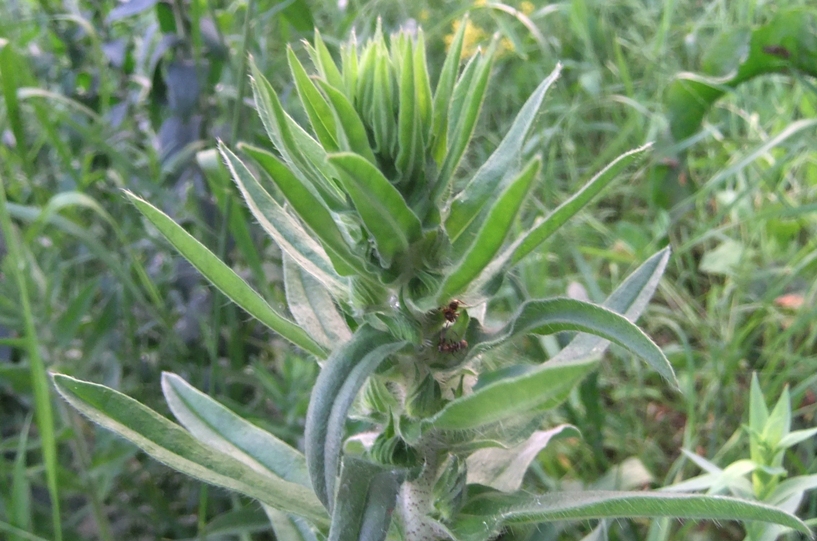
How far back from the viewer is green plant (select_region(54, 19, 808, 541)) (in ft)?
1.95

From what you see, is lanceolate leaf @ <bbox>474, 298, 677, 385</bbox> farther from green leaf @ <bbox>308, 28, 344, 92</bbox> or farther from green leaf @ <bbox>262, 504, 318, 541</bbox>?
green leaf @ <bbox>262, 504, 318, 541</bbox>

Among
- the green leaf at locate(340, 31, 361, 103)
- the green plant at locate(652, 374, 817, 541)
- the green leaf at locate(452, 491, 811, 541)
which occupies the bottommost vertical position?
the green plant at locate(652, 374, 817, 541)

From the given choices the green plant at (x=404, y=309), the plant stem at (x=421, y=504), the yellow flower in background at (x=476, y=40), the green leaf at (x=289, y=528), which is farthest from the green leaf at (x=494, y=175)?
the yellow flower in background at (x=476, y=40)

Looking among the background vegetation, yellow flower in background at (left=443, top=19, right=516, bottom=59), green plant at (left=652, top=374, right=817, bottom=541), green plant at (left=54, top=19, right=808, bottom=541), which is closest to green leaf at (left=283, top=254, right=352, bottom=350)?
green plant at (left=54, top=19, right=808, bottom=541)

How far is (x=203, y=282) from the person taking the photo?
1.73 metres

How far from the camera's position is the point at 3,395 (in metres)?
1.72

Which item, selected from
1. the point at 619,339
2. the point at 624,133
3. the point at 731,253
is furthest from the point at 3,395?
the point at 731,253

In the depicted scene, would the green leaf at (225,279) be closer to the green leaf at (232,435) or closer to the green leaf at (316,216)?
the green leaf at (316,216)

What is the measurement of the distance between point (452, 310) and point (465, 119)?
19 centimetres

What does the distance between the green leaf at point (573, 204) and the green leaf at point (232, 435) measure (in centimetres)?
40

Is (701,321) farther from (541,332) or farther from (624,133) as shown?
(541,332)

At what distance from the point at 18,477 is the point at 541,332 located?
103 centimetres

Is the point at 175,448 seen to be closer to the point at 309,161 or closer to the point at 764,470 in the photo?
the point at 309,161

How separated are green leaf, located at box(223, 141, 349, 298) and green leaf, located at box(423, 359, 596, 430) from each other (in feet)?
0.60
